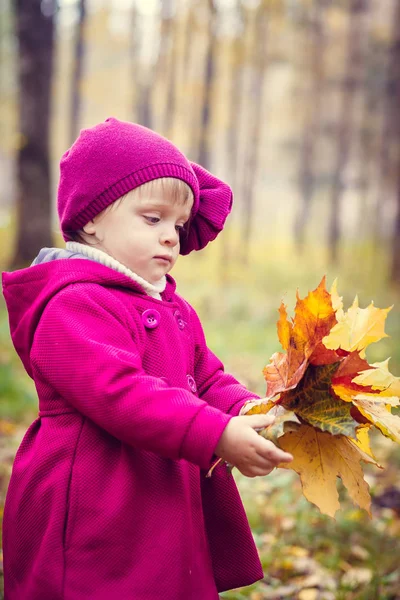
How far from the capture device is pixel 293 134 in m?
24.6

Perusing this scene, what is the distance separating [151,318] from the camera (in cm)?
179

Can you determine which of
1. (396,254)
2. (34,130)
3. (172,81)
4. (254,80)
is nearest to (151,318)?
(34,130)

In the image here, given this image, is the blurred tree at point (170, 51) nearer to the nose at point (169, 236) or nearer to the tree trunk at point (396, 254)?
the tree trunk at point (396, 254)

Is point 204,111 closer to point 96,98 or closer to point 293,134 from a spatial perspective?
point 96,98

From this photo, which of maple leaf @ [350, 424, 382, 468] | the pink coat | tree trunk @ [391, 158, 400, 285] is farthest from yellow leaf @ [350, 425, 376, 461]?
tree trunk @ [391, 158, 400, 285]

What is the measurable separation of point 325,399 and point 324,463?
18 centimetres

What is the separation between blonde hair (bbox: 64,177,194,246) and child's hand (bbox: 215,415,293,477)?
0.67 metres

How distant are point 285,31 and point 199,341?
19.2 meters

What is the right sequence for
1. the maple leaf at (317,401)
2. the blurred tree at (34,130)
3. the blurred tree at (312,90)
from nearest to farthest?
1. the maple leaf at (317,401)
2. the blurred tree at (34,130)
3. the blurred tree at (312,90)

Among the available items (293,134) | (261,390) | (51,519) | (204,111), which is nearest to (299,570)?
(51,519)

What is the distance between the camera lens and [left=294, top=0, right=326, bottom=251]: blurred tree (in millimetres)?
18125

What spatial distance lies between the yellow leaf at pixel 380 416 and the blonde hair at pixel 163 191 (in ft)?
2.51

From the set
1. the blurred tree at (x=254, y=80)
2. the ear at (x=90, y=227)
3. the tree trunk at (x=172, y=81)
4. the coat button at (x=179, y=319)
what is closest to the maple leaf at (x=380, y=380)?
the coat button at (x=179, y=319)

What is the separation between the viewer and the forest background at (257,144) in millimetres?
3570
